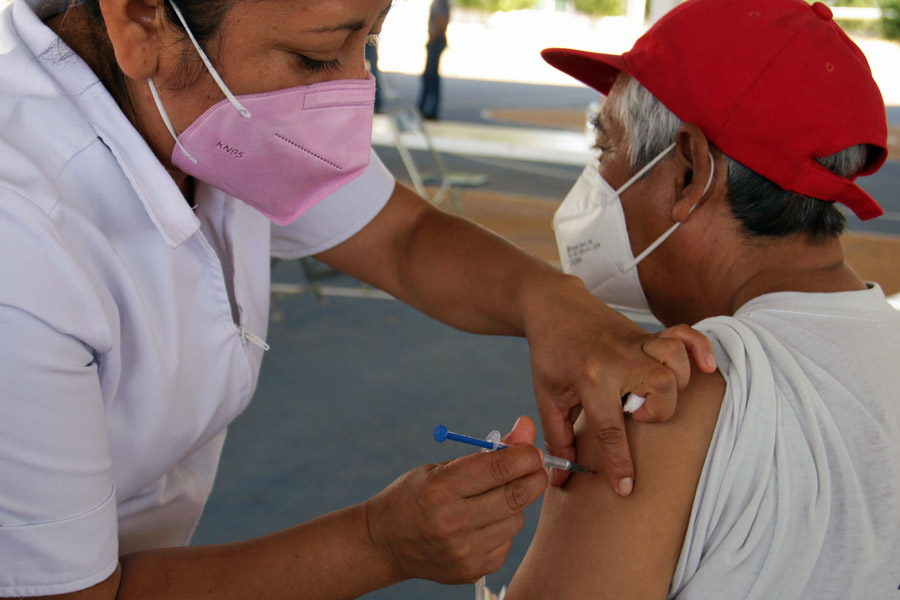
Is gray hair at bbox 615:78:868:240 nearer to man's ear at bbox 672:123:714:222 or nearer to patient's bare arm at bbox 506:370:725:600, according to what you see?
man's ear at bbox 672:123:714:222

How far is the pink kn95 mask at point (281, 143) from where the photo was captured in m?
1.12

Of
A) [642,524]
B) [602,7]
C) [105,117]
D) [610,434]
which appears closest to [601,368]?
[610,434]

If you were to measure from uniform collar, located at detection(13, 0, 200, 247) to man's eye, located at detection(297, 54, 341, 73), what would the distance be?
23 centimetres

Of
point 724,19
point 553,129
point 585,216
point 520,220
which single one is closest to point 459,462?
point 585,216

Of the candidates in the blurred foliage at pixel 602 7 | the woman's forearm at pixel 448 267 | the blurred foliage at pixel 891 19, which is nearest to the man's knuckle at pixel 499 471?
the woman's forearm at pixel 448 267

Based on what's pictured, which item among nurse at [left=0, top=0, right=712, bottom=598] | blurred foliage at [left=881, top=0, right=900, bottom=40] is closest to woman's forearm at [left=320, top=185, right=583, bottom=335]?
nurse at [left=0, top=0, right=712, bottom=598]

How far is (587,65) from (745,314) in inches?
23.1

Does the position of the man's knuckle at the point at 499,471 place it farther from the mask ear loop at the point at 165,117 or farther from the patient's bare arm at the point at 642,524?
the mask ear loop at the point at 165,117

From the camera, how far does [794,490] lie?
1.10 m

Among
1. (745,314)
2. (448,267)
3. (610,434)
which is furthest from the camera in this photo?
(448,267)

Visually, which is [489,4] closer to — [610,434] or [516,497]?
[610,434]

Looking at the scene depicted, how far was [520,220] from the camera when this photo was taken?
696 cm

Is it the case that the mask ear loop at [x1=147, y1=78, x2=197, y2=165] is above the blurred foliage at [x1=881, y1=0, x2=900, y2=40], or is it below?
above

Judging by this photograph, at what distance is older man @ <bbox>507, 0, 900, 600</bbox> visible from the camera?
111 cm
